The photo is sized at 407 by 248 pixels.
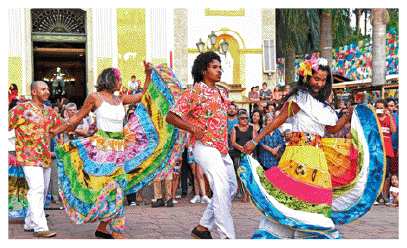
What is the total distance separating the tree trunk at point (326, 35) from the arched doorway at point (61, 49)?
1005 cm

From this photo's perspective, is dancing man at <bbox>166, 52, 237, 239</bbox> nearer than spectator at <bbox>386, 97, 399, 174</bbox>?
Yes

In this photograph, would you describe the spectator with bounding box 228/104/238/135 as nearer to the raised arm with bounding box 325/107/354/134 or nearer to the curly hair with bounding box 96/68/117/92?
the curly hair with bounding box 96/68/117/92

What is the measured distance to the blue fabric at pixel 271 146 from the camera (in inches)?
392

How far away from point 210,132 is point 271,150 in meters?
4.75

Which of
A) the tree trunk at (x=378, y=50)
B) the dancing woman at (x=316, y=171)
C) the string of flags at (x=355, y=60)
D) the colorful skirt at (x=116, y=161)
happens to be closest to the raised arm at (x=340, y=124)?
the dancing woman at (x=316, y=171)

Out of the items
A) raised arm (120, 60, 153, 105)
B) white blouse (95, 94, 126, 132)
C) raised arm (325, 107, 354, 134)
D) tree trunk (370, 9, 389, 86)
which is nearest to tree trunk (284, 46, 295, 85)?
tree trunk (370, 9, 389, 86)

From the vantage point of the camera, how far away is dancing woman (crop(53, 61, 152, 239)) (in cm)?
557

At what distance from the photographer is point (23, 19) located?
2103cm

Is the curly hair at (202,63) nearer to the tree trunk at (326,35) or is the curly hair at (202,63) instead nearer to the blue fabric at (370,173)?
the blue fabric at (370,173)

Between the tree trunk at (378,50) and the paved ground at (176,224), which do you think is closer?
the paved ground at (176,224)

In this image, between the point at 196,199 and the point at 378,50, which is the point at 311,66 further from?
the point at 378,50

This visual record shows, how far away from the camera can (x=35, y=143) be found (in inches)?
250

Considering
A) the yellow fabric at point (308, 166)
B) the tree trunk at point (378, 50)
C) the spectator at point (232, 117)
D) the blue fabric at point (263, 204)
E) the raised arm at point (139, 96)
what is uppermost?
the tree trunk at point (378, 50)

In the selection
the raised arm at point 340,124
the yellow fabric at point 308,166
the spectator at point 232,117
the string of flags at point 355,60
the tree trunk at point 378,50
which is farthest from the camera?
the string of flags at point 355,60
